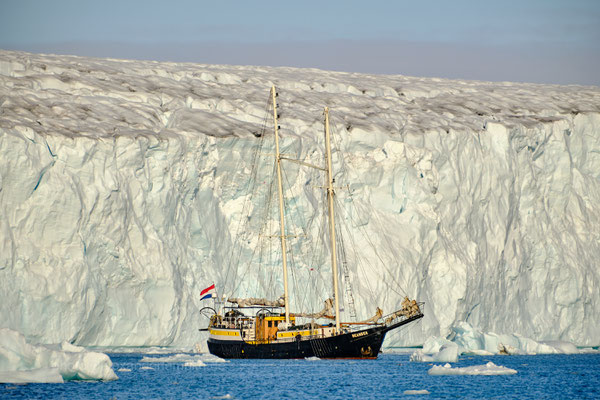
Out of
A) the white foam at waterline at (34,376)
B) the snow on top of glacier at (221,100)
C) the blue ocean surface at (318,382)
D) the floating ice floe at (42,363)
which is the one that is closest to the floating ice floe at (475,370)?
the blue ocean surface at (318,382)

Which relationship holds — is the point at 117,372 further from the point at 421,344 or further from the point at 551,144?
the point at 551,144

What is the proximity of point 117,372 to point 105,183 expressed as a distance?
11.2 meters

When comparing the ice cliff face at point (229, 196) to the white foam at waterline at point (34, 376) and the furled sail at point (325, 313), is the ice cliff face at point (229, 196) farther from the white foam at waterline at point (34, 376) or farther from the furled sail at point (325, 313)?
the white foam at waterline at point (34, 376)

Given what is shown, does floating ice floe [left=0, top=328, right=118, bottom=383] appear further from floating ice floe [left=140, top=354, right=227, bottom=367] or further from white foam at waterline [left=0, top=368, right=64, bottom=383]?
floating ice floe [left=140, top=354, right=227, bottom=367]

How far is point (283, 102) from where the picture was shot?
58719mm

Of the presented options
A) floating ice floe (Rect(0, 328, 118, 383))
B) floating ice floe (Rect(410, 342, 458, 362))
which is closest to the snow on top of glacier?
floating ice floe (Rect(410, 342, 458, 362))

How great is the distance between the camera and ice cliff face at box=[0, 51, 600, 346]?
44344mm

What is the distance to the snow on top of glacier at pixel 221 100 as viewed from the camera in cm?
4956

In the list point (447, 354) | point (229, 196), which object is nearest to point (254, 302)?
point (229, 196)

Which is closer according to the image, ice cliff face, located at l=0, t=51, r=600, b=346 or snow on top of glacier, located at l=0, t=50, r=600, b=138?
ice cliff face, located at l=0, t=51, r=600, b=346

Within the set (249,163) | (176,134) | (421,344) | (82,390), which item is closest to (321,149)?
(249,163)

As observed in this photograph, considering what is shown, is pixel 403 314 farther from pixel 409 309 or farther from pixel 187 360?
pixel 187 360

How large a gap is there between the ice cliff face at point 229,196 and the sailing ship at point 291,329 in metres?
1.93

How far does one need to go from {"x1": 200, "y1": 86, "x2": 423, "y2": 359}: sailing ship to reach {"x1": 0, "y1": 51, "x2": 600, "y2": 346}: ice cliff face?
193 cm
